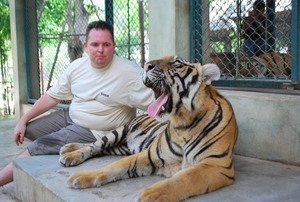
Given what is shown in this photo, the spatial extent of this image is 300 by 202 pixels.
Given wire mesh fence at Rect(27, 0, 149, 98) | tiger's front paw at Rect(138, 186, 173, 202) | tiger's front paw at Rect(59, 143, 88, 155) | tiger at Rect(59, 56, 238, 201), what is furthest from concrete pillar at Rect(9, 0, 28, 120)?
tiger's front paw at Rect(138, 186, 173, 202)

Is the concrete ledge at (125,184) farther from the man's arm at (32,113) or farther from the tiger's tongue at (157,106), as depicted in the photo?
the tiger's tongue at (157,106)

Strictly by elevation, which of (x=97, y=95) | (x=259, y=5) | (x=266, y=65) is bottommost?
(x=97, y=95)

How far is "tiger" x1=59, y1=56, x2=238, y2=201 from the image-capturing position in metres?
2.40

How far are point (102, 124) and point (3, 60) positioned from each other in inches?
400

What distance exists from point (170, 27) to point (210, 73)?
5.26 ft

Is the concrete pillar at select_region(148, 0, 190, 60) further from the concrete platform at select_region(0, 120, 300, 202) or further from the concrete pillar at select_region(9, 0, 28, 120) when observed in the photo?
the concrete pillar at select_region(9, 0, 28, 120)

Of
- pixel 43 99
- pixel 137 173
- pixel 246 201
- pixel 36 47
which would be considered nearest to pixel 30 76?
pixel 36 47

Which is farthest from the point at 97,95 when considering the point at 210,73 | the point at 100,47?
the point at 210,73

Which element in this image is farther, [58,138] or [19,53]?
[19,53]

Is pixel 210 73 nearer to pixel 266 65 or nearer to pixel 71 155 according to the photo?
pixel 71 155

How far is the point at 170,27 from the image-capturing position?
398 centimetres

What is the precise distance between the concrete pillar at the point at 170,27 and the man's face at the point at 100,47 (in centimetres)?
76

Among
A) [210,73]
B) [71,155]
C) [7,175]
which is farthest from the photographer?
[7,175]

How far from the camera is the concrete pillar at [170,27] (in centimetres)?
395
